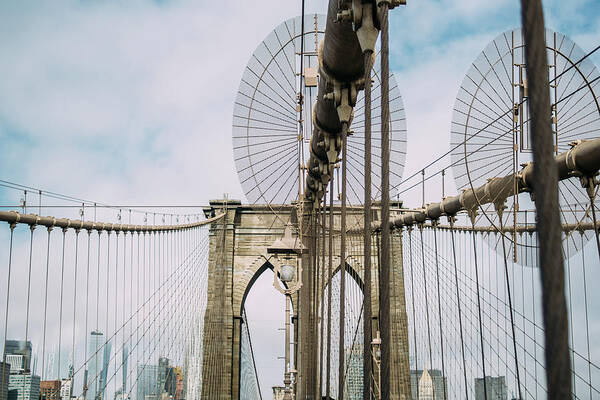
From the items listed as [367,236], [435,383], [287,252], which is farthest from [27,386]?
[435,383]

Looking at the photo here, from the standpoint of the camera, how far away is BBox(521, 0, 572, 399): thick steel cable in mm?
1233

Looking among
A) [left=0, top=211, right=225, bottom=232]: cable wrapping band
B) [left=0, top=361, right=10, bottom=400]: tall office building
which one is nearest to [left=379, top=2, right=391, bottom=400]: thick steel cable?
[left=0, top=361, right=10, bottom=400]: tall office building

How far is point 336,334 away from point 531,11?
15.9 meters

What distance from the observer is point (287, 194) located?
36.9ft

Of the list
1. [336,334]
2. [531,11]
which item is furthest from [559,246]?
[336,334]

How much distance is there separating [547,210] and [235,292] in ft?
69.2

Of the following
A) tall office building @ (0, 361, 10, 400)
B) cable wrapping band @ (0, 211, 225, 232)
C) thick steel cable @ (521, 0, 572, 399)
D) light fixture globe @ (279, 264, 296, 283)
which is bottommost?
tall office building @ (0, 361, 10, 400)

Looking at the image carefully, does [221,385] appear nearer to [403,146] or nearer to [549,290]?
[403,146]

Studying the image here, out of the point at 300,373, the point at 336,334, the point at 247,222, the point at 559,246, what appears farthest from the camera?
the point at 247,222

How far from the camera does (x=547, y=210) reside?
1.28 m

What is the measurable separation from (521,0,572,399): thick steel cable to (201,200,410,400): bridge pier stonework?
18420 millimetres

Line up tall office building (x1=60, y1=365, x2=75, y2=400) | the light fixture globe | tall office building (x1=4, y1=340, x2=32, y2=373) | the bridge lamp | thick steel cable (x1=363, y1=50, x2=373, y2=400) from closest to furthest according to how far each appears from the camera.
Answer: thick steel cable (x1=363, y1=50, x2=373, y2=400) < tall office building (x1=4, y1=340, x2=32, y2=373) < tall office building (x1=60, y1=365, x2=75, y2=400) < the bridge lamp < the light fixture globe

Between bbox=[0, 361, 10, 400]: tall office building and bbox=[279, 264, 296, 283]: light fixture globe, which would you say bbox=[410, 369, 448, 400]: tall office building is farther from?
bbox=[0, 361, 10, 400]: tall office building

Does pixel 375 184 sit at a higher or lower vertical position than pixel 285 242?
higher
